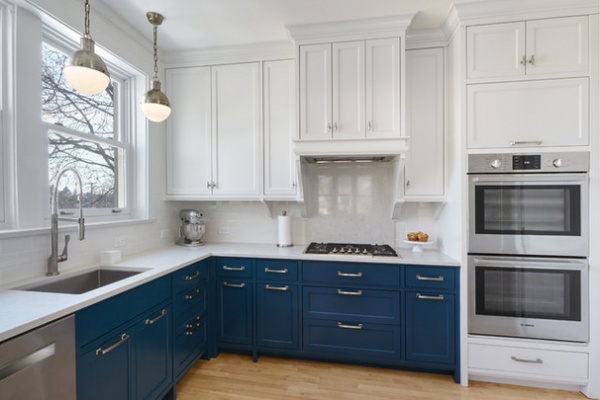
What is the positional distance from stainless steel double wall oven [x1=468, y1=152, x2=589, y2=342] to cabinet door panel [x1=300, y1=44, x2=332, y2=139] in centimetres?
114

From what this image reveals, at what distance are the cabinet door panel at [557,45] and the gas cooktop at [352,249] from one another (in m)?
1.64

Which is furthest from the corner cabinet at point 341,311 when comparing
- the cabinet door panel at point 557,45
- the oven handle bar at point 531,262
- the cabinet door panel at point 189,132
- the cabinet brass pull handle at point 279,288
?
the cabinet door panel at point 557,45

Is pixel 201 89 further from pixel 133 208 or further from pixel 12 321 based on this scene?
pixel 12 321

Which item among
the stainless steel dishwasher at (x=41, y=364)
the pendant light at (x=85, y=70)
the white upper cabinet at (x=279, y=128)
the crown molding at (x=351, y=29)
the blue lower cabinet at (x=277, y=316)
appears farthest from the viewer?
the white upper cabinet at (x=279, y=128)

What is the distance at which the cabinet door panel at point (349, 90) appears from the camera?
2311 millimetres

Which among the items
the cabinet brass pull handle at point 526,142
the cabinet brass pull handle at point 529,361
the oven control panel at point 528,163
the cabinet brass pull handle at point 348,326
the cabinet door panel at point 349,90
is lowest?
the cabinet brass pull handle at point 529,361

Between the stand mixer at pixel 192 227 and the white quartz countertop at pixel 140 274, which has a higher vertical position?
the stand mixer at pixel 192 227

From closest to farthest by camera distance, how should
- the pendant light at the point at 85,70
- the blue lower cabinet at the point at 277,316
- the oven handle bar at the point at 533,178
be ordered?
the pendant light at the point at 85,70
the oven handle bar at the point at 533,178
the blue lower cabinet at the point at 277,316

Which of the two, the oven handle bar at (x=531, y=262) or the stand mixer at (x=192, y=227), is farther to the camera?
the stand mixer at (x=192, y=227)

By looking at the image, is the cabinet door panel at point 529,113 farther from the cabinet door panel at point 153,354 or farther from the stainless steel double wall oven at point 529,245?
the cabinet door panel at point 153,354

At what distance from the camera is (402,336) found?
2.21m

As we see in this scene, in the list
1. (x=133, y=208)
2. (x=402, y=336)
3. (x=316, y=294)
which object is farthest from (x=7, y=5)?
(x=402, y=336)

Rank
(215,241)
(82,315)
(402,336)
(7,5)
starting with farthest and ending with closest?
(215,241) → (402,336) → (7,5) → (82,315)

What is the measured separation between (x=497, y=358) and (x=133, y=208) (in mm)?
3096
